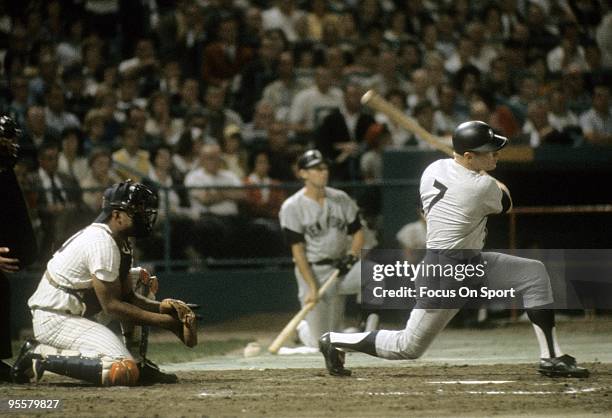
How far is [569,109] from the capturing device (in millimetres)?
15000

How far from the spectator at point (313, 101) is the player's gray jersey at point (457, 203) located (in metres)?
6.40

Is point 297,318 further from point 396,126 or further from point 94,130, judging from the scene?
point 396,126

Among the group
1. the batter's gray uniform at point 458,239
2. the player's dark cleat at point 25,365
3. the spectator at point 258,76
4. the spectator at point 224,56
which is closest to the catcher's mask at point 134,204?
the player's dark cleat at point 25,365

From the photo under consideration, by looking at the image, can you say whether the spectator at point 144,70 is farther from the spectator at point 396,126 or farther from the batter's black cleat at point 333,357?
the batter's black cleat at point 333,357

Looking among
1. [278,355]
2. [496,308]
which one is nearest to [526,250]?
[496,308]

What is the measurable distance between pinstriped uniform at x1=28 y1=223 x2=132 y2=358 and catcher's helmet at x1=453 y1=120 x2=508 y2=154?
2.34 metres

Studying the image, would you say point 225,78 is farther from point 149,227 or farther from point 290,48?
point 149,227

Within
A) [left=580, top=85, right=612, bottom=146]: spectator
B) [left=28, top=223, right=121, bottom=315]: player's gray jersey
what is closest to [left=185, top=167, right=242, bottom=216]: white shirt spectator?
[left=580, top=85, right=612, bottom=146]: spectator

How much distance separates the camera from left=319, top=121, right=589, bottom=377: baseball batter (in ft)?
24.5

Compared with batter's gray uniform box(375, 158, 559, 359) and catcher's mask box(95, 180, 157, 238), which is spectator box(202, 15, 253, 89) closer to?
catcher's mask box(95, 180, 157, 238)

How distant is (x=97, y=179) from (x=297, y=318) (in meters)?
3.14

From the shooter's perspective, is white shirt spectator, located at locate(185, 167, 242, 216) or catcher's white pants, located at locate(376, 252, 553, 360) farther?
white shirt spectator, located at locate(185, 167, 242, 216)

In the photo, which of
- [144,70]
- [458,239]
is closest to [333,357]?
[458,239]

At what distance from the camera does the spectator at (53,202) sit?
1186cm
